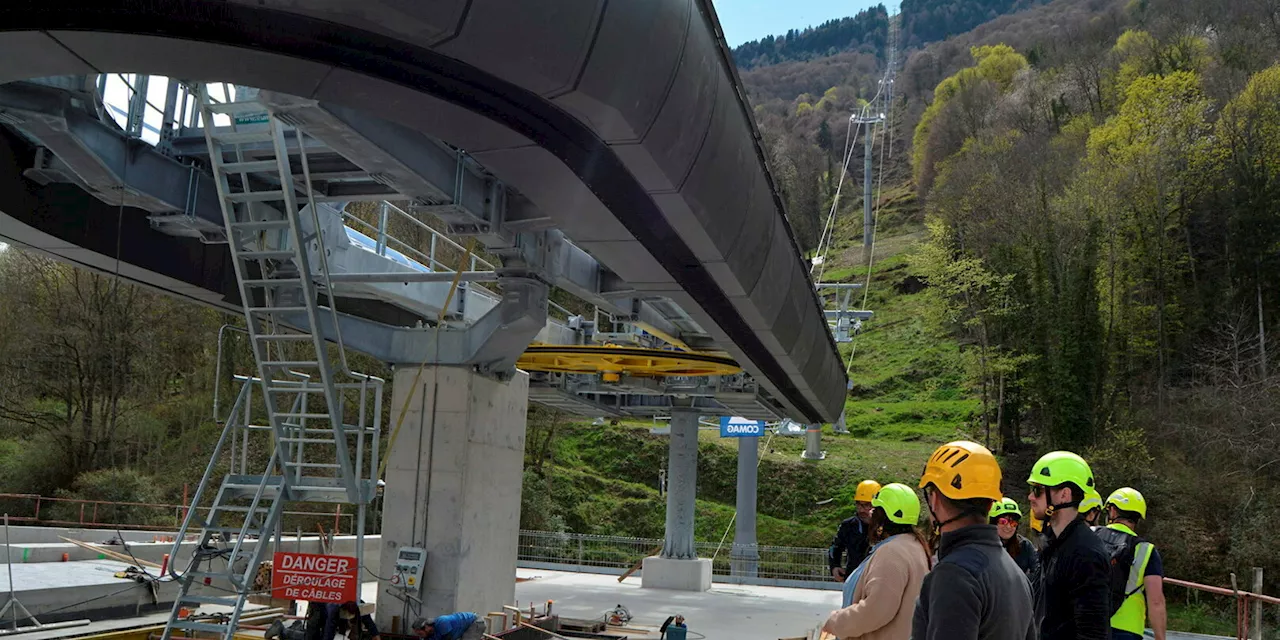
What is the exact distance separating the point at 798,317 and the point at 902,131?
94.1 metres

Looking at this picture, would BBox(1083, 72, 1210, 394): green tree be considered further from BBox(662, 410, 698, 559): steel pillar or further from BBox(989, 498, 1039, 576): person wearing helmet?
BBox(989, 498, 1039, 576): person wearing helmet

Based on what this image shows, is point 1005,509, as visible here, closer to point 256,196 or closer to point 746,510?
point 256,196

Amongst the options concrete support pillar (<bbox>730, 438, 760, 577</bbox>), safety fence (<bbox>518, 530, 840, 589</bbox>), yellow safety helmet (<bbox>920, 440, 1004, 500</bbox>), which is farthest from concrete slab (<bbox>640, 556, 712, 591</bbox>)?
yellow safety helmet (<bbox>920, 440, 1004, 500</bbox>)

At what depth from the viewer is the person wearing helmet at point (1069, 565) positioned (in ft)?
16.4

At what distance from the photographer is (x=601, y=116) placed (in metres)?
5.37

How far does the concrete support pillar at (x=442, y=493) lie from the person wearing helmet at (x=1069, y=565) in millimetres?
8596

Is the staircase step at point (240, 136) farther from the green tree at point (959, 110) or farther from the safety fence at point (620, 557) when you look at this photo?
the green tree at point (959, 110)

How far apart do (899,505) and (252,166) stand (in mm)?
6378

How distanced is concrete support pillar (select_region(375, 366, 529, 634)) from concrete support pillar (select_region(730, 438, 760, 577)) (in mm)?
15700

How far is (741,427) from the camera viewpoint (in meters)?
26.5

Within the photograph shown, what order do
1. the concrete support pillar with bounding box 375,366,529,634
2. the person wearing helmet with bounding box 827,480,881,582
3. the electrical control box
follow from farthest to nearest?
the concrete support pillar with bounding box 375,366,529,634
the electrical control box
the person wearing helmet with bounding box 827,480,881,582

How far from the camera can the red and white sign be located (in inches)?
411

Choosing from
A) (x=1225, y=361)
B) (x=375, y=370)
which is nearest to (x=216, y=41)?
(x=375, y=370)

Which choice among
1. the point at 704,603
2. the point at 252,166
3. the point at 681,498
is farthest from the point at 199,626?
the point at 681,498
